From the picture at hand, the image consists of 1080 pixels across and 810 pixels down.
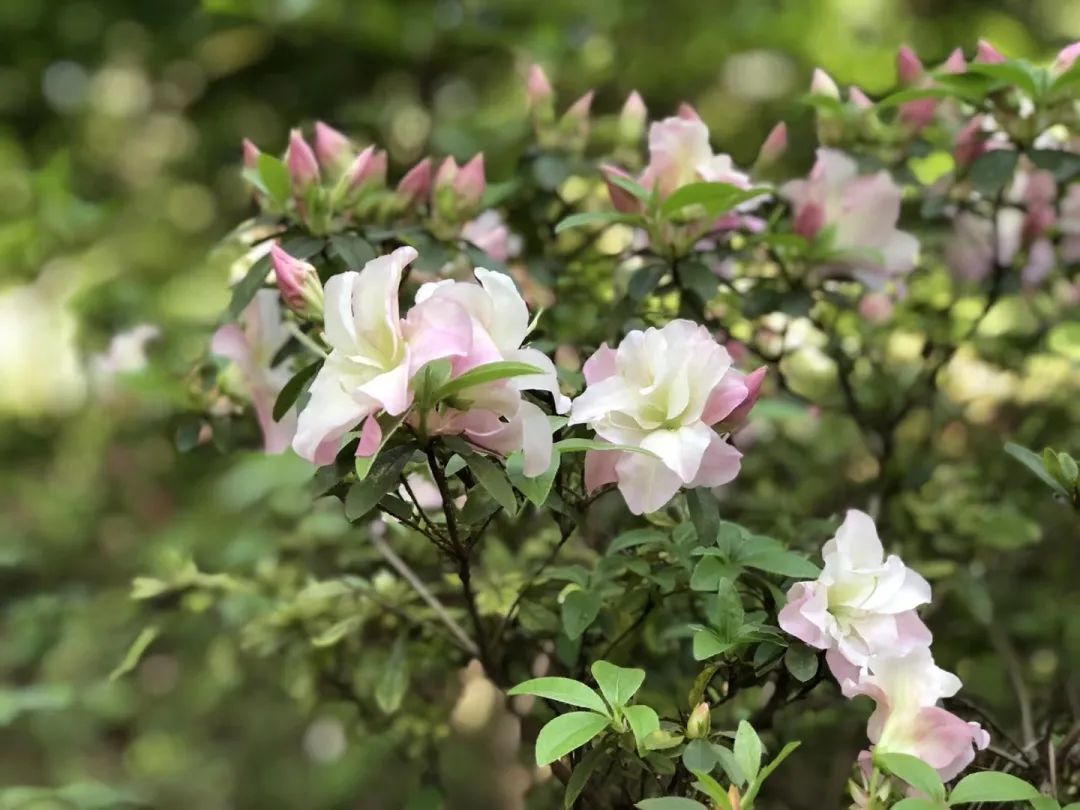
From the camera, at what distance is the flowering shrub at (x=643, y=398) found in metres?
0.49

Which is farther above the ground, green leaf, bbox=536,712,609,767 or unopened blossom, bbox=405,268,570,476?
unopened blossom, bbox=405,268,570,476

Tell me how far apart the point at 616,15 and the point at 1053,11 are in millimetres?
896

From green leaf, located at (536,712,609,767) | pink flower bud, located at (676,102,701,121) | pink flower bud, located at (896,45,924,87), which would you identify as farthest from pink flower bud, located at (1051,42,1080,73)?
green leaf, located at (536,712,609,767)

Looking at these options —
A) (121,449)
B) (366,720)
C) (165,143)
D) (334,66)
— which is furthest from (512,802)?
(165,143)

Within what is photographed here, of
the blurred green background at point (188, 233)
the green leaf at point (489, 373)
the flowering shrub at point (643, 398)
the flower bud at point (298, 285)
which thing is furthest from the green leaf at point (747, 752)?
the blurred green background at point (188, 233)

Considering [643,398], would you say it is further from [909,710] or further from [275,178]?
[275,178]

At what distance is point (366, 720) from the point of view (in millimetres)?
874

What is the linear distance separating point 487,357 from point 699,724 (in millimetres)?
223

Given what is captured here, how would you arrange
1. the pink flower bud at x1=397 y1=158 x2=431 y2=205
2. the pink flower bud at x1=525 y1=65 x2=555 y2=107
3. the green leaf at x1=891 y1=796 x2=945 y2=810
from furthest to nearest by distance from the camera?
the pink flower bud at x1=525 y1=65 x2=555 y2=107 → the pink flower bud at x1=397 y1=158 x2=431 y2=205 → the green leaf at x1=891 y1=796 x2=945 y2=810

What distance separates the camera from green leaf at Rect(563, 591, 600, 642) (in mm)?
595

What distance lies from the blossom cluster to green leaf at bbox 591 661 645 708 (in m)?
0.08

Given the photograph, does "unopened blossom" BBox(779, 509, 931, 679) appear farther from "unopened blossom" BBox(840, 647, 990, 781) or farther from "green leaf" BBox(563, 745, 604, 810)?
"green leaf" BBox(563, 745, 604, 810)

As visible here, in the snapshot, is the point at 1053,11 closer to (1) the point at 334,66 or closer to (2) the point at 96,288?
(1) the point at 334,66

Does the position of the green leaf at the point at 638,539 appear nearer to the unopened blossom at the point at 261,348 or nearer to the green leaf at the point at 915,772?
the green leaf at the point at 915,772
